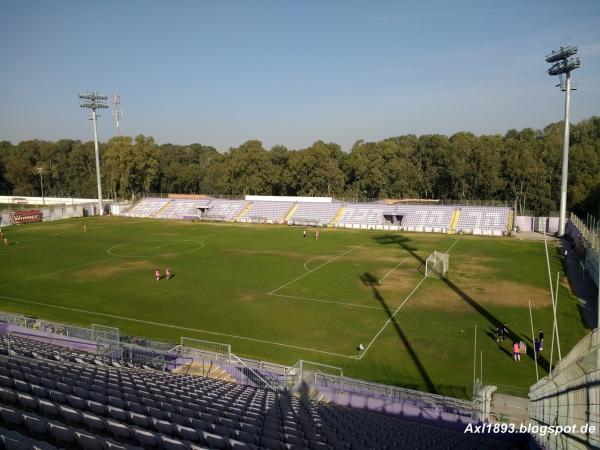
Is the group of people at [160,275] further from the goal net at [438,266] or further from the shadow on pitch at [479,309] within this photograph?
the shadow on pitch at [479,309]

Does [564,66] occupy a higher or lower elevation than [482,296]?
higher

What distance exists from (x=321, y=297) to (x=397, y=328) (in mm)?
6659

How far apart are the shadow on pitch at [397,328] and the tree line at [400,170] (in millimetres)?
41076

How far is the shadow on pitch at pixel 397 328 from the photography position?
1792 centimetres

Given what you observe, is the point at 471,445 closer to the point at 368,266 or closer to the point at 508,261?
the point at 368,266

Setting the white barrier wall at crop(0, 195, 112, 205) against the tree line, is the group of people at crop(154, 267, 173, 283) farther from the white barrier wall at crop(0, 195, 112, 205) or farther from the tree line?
the white barrier wall at crop(0, 195, 112, 205)

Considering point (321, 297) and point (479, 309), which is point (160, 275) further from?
point (479, 309)

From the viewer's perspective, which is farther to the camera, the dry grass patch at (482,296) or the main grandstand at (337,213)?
the main grandstand at (337,213)

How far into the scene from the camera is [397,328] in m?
23.7

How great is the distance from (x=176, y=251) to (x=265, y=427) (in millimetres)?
37698

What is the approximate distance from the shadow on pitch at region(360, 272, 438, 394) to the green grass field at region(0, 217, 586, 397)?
0.32 feet

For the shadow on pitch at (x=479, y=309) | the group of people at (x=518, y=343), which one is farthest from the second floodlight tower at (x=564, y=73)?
the group of people at (x=518, y=343)

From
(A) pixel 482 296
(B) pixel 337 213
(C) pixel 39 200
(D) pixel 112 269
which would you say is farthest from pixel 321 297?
(C) pixel 39 200

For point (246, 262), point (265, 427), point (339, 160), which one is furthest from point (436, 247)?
point (339, 160)
